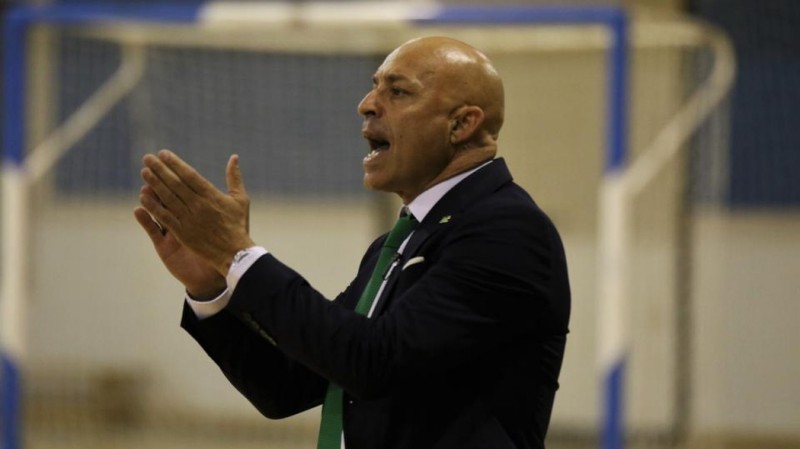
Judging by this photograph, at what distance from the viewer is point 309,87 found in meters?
8.24

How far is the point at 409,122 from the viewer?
7.80 feet

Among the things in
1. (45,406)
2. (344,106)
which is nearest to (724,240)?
(344,106)

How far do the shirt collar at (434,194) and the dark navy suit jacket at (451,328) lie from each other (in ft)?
0.04

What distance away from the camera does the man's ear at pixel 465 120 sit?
2.38 meters

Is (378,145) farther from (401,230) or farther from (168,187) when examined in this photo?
(168,187)

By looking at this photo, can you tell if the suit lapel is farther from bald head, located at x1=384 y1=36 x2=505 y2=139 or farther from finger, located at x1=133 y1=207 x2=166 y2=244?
finger, located at x1=133 y1=207 x2=166 y2=244

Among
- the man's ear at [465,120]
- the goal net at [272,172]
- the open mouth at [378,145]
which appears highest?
the man's ear at [465,120]

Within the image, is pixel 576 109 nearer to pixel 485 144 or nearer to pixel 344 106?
pixel 344 106

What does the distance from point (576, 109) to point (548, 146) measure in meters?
0.43

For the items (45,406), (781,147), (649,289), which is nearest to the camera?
(45,406)

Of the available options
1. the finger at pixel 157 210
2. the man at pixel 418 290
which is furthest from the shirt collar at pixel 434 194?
the finger at pixel 157 210

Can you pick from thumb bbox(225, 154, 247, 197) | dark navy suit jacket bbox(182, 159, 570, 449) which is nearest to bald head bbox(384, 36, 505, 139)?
dark navy suit jacket bbox(182, 159, 570, 449)

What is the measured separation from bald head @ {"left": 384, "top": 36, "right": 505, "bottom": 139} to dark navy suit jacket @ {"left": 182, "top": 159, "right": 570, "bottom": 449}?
0.36 ft

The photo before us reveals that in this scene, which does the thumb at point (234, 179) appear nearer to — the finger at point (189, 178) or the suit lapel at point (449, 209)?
the finger at point (189, 178)
